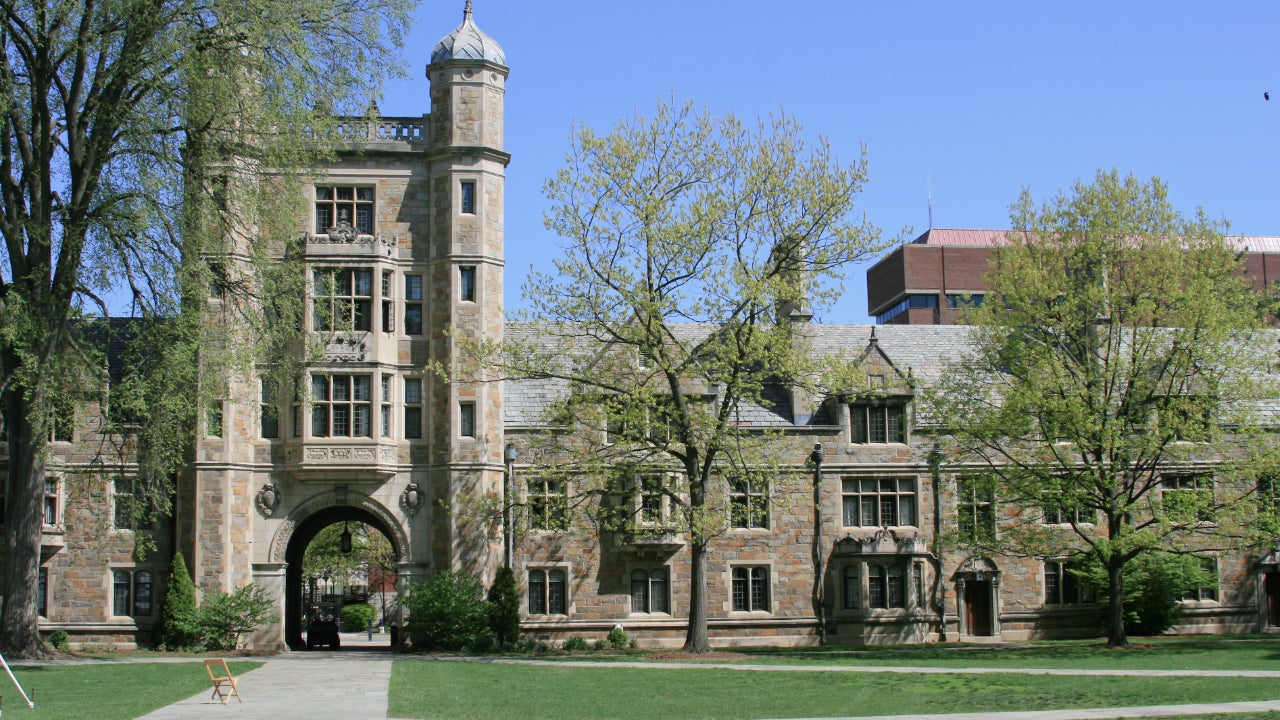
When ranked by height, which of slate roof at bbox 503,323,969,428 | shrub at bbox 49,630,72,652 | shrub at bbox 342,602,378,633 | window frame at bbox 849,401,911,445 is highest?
slate roof at bbox 503,323,969,428

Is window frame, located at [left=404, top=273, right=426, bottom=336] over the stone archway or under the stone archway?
over

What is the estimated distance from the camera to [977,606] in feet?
136

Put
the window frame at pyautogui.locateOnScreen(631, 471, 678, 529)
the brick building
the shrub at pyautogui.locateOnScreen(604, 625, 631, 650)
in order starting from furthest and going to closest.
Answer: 1. the brick building
2. the window frame at pyautogui.locateOnScreen(631, 471, 678, 529)
3. the shrub at pyautogui.locateOnScreen(604, 625, 631, 650)

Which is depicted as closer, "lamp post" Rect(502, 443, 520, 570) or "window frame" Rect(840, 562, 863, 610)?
"lamp post" Rect(502, 443, 520, 570)

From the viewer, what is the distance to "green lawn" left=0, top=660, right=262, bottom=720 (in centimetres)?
1944

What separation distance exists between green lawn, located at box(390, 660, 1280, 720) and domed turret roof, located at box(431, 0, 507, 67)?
18.1 metres

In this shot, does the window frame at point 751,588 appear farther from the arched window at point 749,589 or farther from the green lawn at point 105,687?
the green lawn at point 105,687

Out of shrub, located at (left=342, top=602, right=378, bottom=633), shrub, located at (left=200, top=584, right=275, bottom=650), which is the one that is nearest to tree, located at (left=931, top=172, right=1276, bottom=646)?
shrub, located at (left=200, top=584, right=275, bottom=650)

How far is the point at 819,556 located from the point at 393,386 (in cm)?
1345

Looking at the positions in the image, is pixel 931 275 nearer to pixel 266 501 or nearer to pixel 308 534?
pixel 308 534

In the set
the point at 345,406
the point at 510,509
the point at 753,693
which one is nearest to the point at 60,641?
the point at 345,406

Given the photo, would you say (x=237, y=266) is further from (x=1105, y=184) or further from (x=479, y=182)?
(x=1105, y=184)

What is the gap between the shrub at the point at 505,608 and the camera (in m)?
35.8

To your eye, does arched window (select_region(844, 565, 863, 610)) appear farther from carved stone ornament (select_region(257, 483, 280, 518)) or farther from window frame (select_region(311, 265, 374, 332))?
carved stone ornament (select_region(257, 483, 280, 518))
